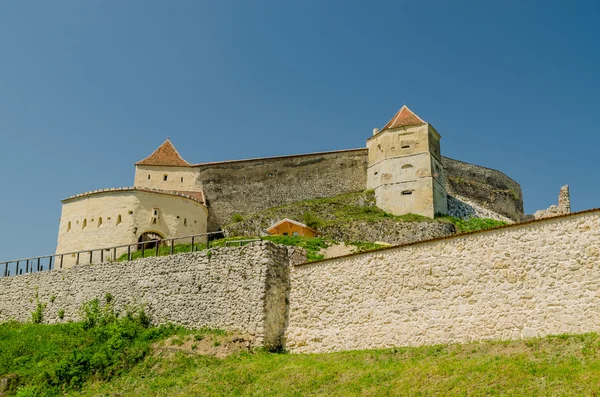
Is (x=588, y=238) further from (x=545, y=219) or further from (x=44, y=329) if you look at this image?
(x=44, y=329)

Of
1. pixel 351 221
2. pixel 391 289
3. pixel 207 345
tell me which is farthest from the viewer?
pixel 351 221

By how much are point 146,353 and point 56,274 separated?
8432 mm

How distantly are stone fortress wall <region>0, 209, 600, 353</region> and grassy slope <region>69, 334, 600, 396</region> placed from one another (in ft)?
2.22

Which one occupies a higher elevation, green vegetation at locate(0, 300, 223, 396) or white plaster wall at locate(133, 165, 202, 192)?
white plaster wall at locate(133, 165, 202, 192)

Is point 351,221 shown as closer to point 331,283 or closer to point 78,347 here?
point 331,283

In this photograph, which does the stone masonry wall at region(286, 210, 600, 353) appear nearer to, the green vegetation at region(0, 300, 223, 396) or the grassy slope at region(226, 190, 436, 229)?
the green vegetation at region(0, 300, 223, 396)

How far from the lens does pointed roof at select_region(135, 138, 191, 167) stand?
46062 mm

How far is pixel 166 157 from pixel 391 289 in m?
33.4

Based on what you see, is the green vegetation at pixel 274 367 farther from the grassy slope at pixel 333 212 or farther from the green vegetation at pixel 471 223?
the green vegetation at pixel 471 223

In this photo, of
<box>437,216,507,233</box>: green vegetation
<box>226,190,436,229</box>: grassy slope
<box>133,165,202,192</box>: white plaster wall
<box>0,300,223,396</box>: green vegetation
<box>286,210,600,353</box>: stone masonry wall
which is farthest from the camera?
<box>133,165,202,192</box>: white plaster wall

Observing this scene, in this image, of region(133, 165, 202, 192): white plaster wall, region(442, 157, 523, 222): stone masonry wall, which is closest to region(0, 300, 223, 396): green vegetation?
region(133, 165, 202, 192): white plaster wall

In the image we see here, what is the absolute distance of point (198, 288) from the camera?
809 inches

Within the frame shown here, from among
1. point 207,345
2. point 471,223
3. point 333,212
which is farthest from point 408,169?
point 207,345

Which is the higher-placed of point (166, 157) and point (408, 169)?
point (166, 157)
